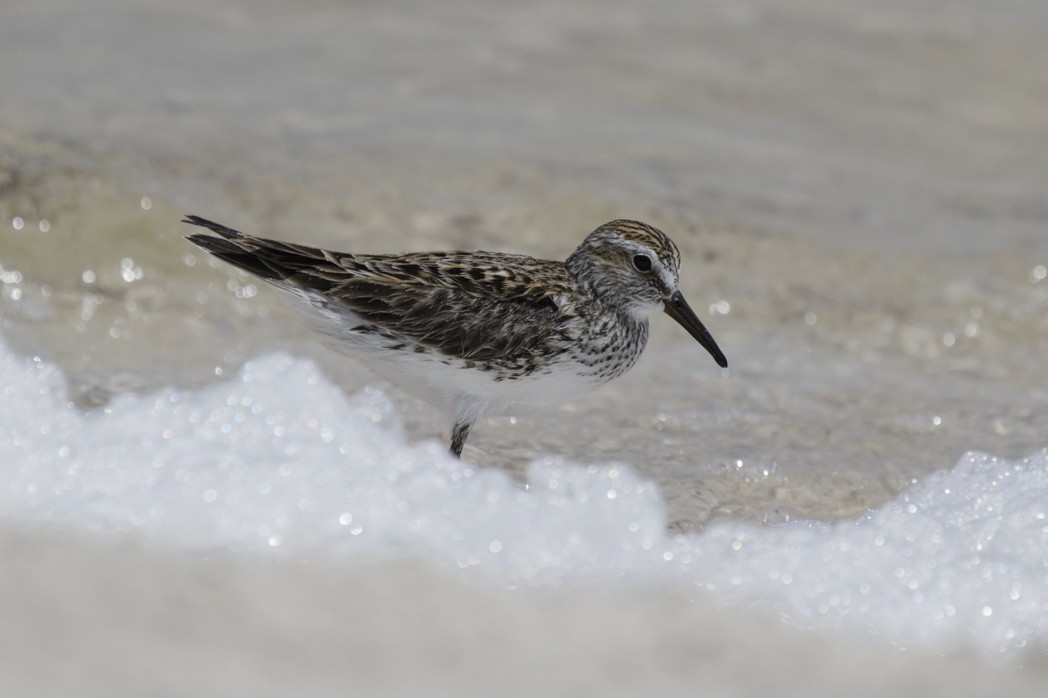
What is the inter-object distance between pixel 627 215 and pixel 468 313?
13.6 ft

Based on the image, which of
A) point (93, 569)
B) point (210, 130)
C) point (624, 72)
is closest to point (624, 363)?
point (93, 569)

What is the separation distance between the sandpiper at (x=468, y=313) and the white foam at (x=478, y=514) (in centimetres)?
35

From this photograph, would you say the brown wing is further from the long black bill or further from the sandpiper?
the long black bill

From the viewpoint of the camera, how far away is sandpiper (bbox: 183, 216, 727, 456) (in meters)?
6.07

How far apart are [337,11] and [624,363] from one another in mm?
7515

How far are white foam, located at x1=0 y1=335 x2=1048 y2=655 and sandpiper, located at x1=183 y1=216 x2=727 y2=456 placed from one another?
1.13 ft

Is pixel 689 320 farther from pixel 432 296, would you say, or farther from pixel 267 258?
pixel 267 258

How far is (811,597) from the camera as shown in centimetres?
534

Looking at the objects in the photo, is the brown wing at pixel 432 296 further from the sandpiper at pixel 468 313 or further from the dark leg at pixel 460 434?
the dark leg at pixel 460 434

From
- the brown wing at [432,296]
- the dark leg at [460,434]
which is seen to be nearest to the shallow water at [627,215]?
the dark leg at [460,434]

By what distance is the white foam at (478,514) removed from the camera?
5.32m

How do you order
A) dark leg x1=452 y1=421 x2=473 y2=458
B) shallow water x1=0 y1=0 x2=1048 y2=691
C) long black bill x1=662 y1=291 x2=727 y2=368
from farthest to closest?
long black bill x1=662 y1=291 x2=727 y2=368 → dark leg x1=452 y1=421 x2=473 y2=458 → shallow water x1=0 y1=0 x2=1048 y2=691

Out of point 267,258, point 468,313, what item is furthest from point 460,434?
point 267,258

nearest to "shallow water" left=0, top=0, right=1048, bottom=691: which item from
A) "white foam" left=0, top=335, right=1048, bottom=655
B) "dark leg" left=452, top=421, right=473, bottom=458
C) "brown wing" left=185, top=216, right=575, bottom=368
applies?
"white foam" left=0, top=335, right=1048, bottom=655
